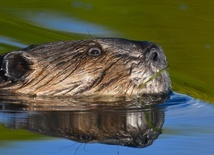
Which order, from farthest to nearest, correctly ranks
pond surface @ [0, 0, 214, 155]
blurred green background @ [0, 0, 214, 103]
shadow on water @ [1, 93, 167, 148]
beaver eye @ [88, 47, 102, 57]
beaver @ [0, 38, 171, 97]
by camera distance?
blurred green background @ [0, 0, 214, 103]
beaver eye @ [88, 47, 102, 57]
beaver @ [0, 38, 171, 97]
shadow on water @ [1, 93, 167, 148]
pond surface @ [0, 0, 214, 155]

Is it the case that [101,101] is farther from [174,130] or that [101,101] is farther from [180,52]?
[180,52]

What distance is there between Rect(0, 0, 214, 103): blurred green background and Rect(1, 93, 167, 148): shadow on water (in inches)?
61.9

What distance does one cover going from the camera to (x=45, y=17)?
1205cm

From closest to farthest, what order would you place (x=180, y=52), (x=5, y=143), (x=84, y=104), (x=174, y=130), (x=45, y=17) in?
(x=5, y=143), (x=174, y=130), (x=84, y=104), (x=180, y=52), (x=45, y=17)

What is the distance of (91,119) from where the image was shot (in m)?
8.12

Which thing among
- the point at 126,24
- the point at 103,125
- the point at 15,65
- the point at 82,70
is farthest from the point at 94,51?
the point at 126,24

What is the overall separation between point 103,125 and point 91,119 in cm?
33

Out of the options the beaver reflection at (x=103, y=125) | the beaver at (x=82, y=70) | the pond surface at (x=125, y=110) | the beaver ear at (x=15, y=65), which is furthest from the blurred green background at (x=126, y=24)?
the beaver reflection at (x=103, y=125)

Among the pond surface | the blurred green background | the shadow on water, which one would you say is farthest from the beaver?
the blurred green background

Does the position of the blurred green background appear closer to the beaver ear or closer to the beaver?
the beaver

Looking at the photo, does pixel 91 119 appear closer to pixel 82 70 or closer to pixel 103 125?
pixel 103 125

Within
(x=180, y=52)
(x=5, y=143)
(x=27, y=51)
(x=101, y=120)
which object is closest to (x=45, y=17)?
(x=180, y=52)

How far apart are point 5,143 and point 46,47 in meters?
1.99

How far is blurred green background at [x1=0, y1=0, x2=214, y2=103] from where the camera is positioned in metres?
10.7
